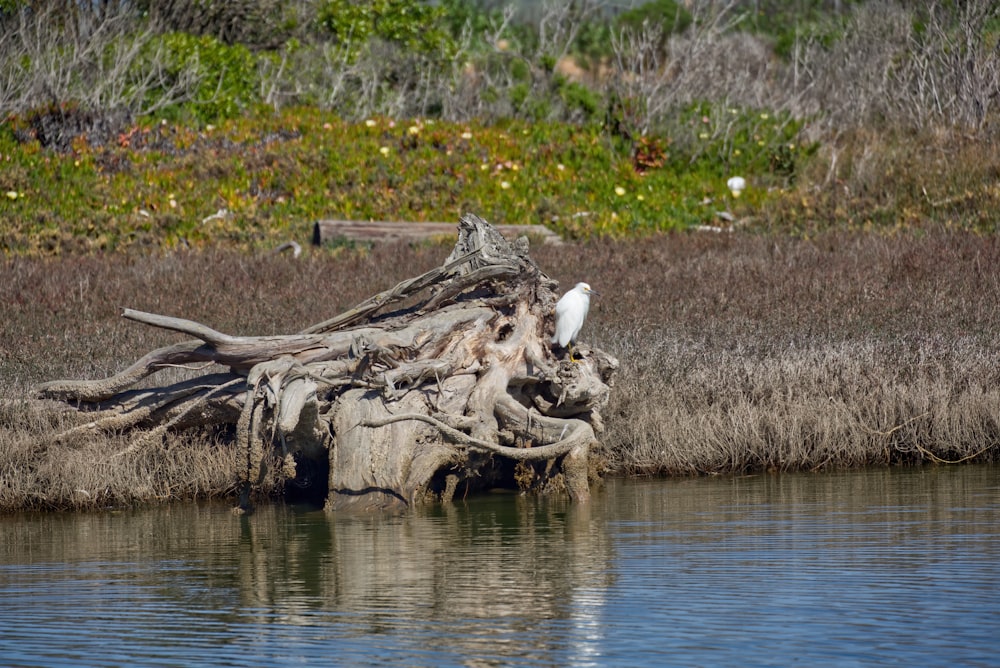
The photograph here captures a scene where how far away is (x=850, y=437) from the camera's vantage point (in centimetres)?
1100

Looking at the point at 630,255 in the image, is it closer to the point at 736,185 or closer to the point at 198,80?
the point at 736,185

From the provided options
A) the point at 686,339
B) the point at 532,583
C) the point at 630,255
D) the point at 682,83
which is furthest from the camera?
the point at 682,83

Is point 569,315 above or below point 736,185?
below

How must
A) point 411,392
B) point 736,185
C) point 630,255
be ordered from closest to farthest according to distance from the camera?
point 411,392, point 630,255, point 736,185

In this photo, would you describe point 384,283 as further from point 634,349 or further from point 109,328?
point 634,349

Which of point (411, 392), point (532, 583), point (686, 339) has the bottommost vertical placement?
point (532, 583)

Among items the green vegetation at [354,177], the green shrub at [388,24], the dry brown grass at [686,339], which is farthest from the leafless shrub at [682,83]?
the dry brown grass at [686,339]

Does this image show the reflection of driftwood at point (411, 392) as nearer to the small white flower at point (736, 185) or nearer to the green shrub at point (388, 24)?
the small white flower at point (736, 185)

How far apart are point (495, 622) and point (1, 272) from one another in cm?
1306

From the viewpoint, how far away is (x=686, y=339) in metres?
13.3

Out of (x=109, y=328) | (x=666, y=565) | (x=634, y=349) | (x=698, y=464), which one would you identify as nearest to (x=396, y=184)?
(x=109, y=328)

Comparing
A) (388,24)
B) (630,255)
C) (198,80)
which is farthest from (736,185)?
(388,24)

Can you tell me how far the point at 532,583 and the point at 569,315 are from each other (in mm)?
3559

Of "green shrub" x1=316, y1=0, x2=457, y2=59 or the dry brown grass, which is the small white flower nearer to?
the dry brown grass
